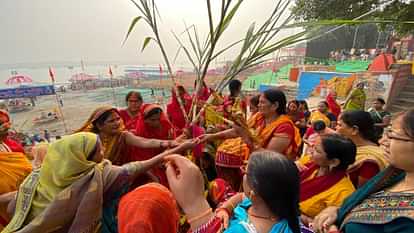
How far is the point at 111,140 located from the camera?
7.43ft

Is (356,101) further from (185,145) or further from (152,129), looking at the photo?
(185,145)

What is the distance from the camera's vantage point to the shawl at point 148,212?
929 mm

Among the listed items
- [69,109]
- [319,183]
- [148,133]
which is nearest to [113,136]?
[148,133]

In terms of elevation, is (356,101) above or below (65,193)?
below

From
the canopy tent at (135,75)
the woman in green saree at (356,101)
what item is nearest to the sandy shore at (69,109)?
the canopy tent at (135,75)

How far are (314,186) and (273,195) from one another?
908mm

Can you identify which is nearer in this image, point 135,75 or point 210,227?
point 210,227

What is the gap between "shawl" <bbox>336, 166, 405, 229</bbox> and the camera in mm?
1262

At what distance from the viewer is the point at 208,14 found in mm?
1808

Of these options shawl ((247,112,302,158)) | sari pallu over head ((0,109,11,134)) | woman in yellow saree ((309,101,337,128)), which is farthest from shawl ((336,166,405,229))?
woman in yellow saree ((309,101,337,128))

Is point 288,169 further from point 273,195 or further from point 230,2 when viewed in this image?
point 230,2

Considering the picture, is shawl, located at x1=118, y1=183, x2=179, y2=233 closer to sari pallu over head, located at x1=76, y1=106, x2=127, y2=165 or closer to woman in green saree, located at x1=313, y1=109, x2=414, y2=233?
woman in green saree, located at x1=313, y1=109, x2=414, y2=233

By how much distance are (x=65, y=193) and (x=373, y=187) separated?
1.44 meters

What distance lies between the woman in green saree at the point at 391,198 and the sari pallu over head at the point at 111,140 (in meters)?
1.62
